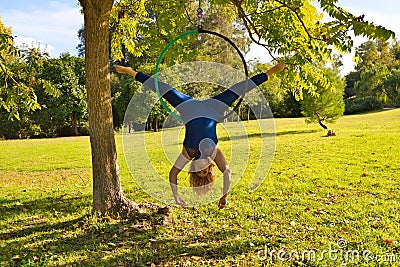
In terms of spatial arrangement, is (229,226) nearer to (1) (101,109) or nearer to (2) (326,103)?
(1) (101,109)

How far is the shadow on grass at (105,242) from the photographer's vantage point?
4.27m

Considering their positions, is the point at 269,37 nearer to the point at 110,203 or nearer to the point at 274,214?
the point at 274,214

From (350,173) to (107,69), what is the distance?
6117mm

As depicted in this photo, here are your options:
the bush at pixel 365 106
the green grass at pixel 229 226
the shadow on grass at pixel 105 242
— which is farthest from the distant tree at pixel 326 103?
the bush at pixel 365 106

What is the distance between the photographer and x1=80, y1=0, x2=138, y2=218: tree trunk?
212 inches

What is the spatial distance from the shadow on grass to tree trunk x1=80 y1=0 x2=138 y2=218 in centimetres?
32

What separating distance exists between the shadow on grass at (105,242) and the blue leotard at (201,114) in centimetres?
116

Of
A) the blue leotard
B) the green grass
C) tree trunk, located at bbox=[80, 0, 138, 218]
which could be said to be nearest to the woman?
the blue leotard

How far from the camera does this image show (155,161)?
1212 centimetres

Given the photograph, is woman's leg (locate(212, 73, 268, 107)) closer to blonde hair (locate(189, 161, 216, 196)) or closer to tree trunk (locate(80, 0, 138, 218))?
blonde hair (locate(189, 161, 216, 196))

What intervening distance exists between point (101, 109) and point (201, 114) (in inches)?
73.7

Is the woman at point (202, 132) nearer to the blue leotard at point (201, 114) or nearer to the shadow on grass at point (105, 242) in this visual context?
the blue leotard at point (201, 114)

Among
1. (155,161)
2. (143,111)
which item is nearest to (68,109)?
(155,161)

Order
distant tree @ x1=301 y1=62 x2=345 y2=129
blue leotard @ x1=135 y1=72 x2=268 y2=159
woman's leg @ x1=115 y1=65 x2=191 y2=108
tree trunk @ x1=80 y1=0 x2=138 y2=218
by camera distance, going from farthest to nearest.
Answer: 1. distant tree @ x1=301 y1=62 x2=345 y2=129
2. tree trunk @ x1=80 y1=0 x2=138 y2=218
3. woman's leg @ x1=115 y1=65 x2=191 y2=108
4. blue leotard @ x1=135 y1=72 x2=268 y2=159
